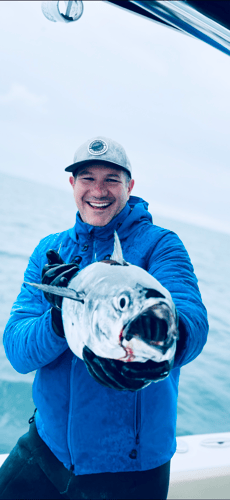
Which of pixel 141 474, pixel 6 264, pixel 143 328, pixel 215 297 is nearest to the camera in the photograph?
pixel 143 328

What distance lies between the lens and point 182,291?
126 cm

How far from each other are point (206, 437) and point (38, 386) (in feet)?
6.07

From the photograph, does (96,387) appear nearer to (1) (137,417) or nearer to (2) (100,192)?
(1) (137,417)

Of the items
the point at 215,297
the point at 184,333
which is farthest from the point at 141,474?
the point at 215,297

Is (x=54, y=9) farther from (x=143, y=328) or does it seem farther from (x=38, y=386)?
(x=38, y=386)

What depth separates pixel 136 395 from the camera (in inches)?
55.6

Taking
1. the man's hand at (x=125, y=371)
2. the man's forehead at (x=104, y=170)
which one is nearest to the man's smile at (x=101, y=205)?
the man's forehead at (x=104, y=170)

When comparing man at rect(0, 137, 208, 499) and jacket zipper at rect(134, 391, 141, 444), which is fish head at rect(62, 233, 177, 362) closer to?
man at rect(0, 137, 208, 499)

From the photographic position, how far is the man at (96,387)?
4.36 ft

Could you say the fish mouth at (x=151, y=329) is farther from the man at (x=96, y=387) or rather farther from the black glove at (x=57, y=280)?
the black glove at (x=57, y=280)

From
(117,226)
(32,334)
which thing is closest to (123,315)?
(32,334)

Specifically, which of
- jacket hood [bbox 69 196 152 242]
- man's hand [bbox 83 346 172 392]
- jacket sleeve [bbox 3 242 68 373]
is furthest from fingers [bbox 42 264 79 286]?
jacket hood [bbox 69 196 152 242]

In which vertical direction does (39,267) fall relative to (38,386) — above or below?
above

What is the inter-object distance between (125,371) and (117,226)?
949 millimetres
